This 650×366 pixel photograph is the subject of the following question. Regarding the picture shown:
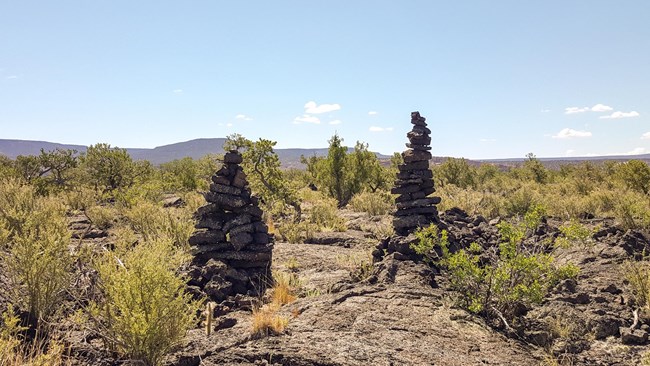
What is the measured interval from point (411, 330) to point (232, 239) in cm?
480

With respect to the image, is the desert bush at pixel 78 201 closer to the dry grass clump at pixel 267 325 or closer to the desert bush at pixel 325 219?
the desert bush at pixel 325 219

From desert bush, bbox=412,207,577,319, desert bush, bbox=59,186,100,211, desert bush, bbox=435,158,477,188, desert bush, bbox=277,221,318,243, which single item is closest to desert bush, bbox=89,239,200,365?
desert bush, bbox=412,207,577,319

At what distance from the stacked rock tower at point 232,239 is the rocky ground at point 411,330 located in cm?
113

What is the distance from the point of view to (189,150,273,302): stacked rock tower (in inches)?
330

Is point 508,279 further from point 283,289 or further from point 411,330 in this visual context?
point 283,289

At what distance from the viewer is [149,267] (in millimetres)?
4875

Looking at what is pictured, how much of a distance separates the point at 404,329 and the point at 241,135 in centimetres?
1280

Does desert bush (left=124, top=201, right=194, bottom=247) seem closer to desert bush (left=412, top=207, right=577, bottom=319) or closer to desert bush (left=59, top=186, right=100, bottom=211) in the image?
desert bush (left=59, top=186, right=100, bottom=211)

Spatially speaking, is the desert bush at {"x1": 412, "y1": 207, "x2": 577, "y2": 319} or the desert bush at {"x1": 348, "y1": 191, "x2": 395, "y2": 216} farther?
the desert bush at {"x1": 348, "y1": 191, "x2": 395, "y2": 216}

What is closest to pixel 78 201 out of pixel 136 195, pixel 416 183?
pixel 136 195

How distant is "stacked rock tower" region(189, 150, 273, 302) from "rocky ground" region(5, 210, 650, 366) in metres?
1.13

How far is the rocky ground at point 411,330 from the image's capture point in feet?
17.1

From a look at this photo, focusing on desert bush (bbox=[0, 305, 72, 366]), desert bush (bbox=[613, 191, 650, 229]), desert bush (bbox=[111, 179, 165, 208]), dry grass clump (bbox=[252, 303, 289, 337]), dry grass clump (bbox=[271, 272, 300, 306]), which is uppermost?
desert bush (bbox=[111, 179, 165, 208])

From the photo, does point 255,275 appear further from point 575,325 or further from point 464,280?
point 575,325
